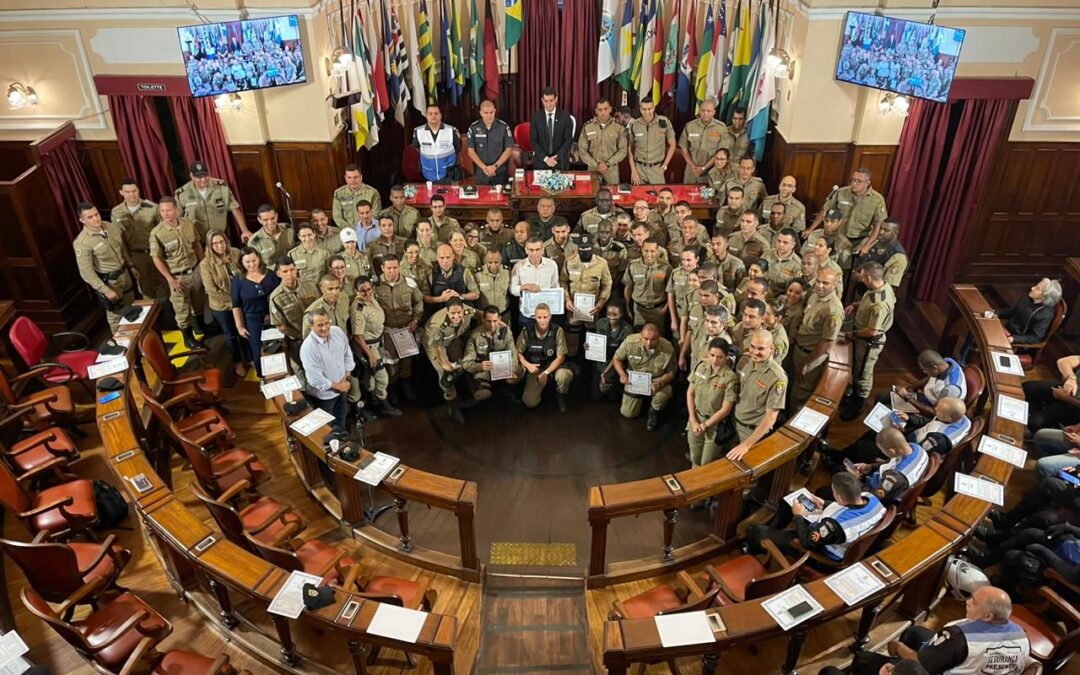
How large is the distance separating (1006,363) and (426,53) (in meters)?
7.75

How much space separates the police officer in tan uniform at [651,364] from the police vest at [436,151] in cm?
377

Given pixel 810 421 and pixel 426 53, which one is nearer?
pixel 810 421

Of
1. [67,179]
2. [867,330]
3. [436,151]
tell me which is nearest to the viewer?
[867,330]

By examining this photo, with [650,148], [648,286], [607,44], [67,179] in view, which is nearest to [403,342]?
[648,286]

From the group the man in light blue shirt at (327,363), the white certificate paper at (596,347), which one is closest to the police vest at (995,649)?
the white certificate paper at (596,347)

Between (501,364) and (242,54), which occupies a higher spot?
(242,54)

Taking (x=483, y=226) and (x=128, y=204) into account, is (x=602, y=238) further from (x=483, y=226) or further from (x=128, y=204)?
(x=128, y=204)

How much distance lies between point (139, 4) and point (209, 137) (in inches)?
59.1

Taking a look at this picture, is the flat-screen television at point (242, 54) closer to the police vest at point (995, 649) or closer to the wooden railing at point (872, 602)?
the wooden railing at point (872, 602)

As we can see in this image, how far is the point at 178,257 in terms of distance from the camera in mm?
8070

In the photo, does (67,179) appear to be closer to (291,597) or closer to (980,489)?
(291,597)

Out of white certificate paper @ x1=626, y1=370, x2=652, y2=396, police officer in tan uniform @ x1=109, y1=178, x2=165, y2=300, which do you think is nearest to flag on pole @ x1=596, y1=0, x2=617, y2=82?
white certificate paper @ x1=626, y1=370, x2=652, y2=396

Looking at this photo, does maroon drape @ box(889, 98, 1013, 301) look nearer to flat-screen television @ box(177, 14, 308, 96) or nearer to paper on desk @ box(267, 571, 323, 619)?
flat-screen television @ box(177, 14, 308, 96)

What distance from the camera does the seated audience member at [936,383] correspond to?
20.0ft
